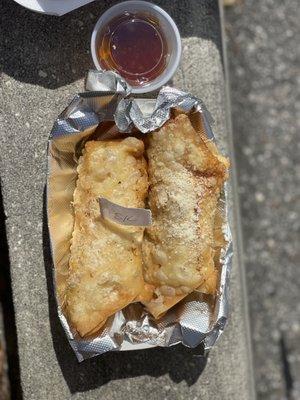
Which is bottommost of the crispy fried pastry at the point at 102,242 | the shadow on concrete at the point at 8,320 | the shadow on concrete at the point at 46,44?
the shadow on concrete at the point at 8,320

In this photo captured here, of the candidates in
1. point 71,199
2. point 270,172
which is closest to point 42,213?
point 71,199

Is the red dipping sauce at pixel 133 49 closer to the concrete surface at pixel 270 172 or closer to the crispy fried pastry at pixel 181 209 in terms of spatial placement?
the crispy fried pastry at pixel 181 209

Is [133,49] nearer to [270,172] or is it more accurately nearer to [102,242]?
[102,242]

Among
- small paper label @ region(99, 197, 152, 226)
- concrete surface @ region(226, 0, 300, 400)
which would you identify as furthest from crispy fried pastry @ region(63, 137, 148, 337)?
concrete surface @ region(226, 0, 300, 400)

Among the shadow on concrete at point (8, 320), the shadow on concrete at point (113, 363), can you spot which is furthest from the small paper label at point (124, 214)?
the shadow on concrete at point (8, 320)

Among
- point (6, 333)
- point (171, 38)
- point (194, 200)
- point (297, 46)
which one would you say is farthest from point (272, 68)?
point (6, 333)
